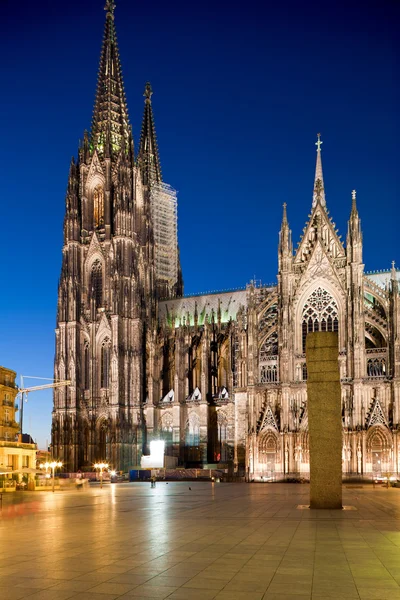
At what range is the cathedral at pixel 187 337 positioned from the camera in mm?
70188

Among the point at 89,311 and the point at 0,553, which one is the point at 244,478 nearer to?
the point at 89,311

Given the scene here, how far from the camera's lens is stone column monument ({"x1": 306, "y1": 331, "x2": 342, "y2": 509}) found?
95.7ft

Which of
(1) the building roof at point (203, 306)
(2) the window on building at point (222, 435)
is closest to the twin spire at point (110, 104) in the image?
(1) the building roof at point (203, 306)

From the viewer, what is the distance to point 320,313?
74000mm

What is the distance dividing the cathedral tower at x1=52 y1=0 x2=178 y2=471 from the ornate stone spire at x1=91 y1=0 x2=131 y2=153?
0.23m

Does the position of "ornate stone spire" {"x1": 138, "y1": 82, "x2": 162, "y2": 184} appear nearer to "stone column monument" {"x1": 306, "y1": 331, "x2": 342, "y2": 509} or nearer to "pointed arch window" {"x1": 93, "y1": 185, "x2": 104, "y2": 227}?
"pointed arch window" {"x1": 93, "y1": 185, "x2": 104, "y2": 227}

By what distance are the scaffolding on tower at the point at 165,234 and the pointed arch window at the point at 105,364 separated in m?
18.4

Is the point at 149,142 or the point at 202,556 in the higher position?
the point at 149,142

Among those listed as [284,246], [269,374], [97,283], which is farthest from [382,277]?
[97,283]

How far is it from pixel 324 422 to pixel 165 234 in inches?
3176

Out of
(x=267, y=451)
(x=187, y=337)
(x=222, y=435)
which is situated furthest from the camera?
(x=187, y=337)

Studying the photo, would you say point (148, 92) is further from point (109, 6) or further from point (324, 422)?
point (324, 422)

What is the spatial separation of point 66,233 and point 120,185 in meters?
9.09

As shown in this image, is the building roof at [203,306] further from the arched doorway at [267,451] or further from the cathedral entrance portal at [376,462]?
the cathedral entrance portal at [376,462]
